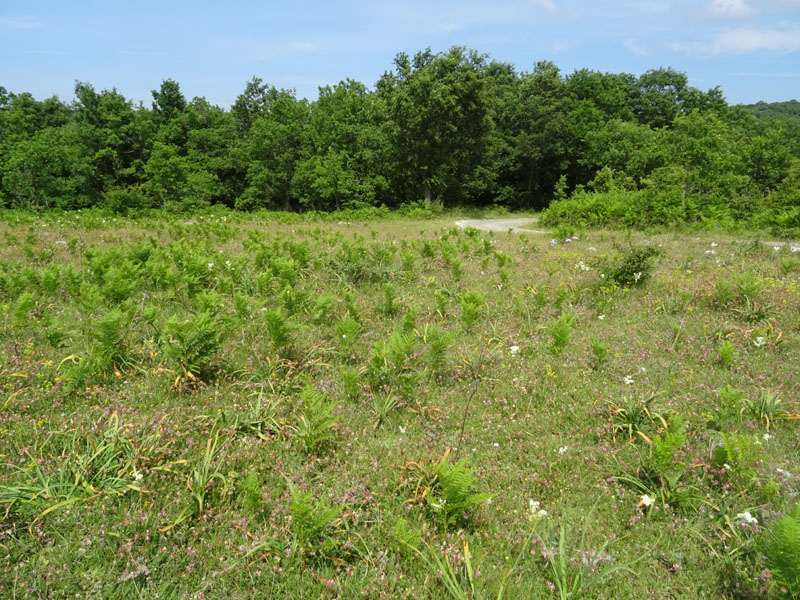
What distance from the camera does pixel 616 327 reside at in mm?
6312

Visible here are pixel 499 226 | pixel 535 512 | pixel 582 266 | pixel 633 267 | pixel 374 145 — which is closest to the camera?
pixel 535 512

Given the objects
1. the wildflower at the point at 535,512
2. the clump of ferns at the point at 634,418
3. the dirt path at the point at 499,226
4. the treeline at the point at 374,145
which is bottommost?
the wildflower at the point at 535,512

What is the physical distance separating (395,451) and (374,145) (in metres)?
32.7

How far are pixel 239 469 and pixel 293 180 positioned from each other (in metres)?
33.4

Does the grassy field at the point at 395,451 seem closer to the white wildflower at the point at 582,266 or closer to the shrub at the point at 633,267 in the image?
the shrub at the point at 633,267

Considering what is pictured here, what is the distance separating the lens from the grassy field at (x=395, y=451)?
250 centimetres

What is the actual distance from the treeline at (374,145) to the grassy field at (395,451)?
2274cm

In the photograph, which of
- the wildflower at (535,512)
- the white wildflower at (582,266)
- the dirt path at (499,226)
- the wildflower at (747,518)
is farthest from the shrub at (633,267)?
the dirt path at (499,226)

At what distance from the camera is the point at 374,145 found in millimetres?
33531

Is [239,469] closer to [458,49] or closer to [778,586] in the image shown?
[778,586]

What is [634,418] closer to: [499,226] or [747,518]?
[747,518]

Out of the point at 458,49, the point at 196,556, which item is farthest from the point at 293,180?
the point at 196,556

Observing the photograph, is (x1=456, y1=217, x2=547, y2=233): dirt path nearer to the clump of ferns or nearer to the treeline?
the treeline

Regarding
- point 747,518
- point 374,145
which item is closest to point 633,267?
point 747,518
